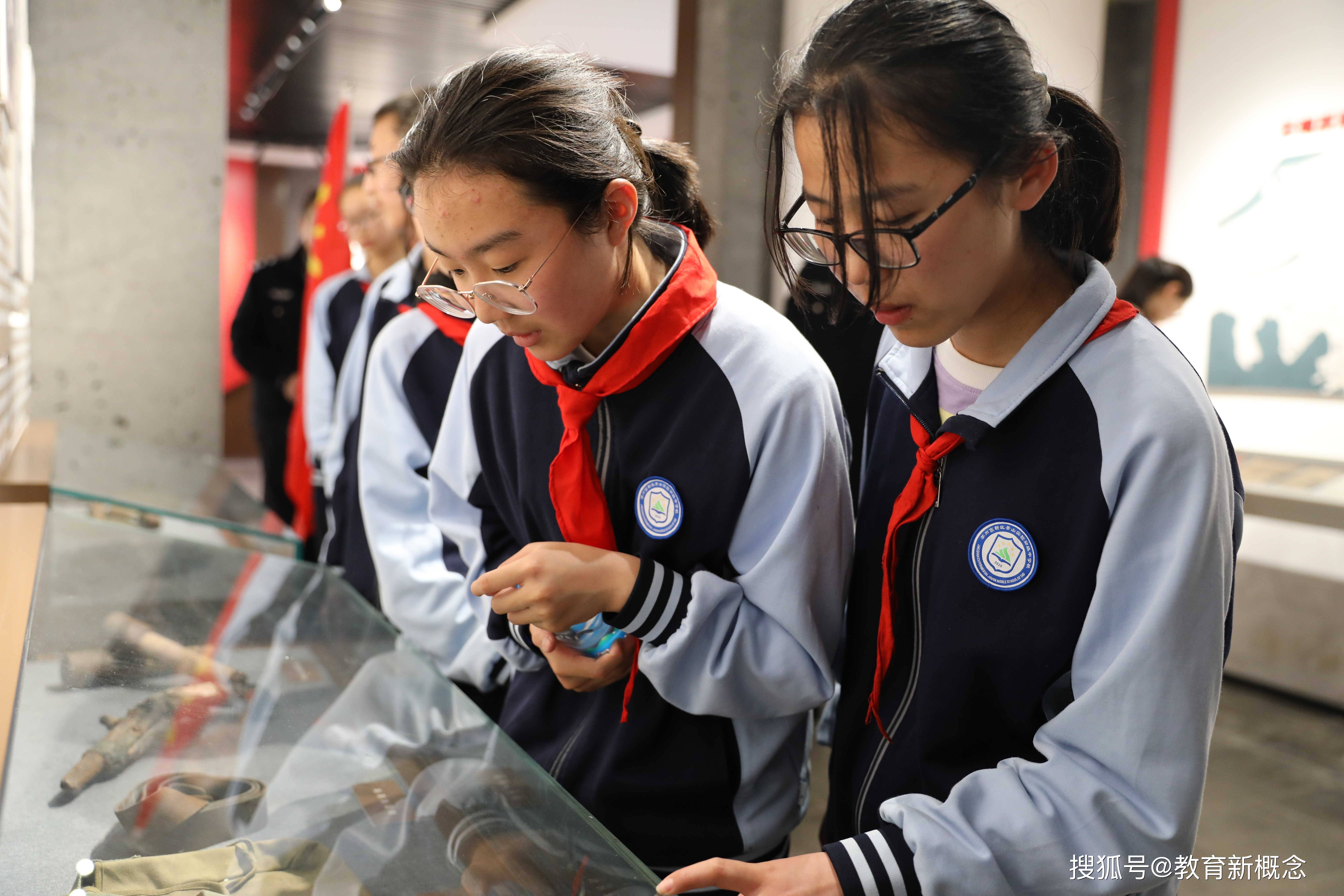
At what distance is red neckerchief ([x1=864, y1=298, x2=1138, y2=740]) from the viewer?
984mm

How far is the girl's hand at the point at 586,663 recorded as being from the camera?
3.91 feet

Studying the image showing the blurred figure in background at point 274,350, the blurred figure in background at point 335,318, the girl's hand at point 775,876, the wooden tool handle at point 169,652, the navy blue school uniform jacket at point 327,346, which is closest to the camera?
the girl's hand at point 775,876

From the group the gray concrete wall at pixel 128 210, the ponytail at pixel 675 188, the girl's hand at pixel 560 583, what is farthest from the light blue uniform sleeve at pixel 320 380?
the girl's hand at pixel 560 583

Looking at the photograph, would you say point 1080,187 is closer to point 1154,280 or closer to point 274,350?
point 1154,280

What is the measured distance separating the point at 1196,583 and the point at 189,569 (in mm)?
1617

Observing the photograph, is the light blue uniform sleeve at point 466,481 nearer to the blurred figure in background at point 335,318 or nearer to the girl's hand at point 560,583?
the girl's hand at point 560,583

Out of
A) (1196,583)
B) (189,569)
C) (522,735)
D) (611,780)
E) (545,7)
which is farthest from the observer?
(545,7)

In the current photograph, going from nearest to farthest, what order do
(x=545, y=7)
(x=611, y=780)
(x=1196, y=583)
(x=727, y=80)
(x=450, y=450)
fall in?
1. (x=1196, y=583)
2. (x=611, y=780)
3. (x=450, y=450)
4. (x=727, y=80)
5. (x=545, y=7)

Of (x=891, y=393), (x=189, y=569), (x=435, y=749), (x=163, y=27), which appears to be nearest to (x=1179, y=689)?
(x=891, y=393)

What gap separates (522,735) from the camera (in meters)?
1.33

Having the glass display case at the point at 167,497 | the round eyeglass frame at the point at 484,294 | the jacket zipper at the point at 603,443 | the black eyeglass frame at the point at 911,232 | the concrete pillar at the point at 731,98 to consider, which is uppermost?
the concrete pillar at the point at 731,98

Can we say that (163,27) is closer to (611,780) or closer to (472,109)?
(472,109)

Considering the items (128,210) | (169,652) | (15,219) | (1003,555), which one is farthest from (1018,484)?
(128,210)

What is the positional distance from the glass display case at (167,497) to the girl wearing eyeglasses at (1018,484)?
1460mm
